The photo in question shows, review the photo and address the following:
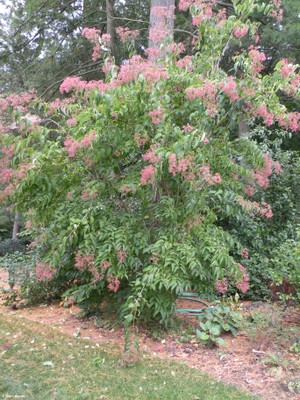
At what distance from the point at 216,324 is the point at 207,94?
7.54ft

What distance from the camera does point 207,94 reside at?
11.4 ft

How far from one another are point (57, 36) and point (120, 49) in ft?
5.40

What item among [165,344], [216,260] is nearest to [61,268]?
[165,344]

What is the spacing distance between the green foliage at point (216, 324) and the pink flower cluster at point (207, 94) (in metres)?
2.06

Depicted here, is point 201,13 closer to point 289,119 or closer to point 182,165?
point 289,119

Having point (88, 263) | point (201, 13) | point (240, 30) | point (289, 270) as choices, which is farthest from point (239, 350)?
point (201, 13)

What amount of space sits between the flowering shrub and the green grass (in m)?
0.47

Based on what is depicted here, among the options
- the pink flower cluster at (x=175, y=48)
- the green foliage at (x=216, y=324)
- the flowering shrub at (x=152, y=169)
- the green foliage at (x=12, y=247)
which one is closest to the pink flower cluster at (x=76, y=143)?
the flowering shrub at (x=152, y=169)

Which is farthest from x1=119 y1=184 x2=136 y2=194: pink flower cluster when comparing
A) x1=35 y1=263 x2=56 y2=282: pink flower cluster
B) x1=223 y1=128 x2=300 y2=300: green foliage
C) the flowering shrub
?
x1=223 y1=128 x2=300 y2=300: green foliage

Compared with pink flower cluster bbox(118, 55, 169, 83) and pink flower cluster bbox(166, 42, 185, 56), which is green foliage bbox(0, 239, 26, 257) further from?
pink flower cluster bbox(118, 55, 169, 83)

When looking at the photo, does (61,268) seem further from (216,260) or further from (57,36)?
(57,36)

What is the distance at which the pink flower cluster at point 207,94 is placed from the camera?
3.43 metres

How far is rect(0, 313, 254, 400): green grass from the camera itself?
2.92 metres

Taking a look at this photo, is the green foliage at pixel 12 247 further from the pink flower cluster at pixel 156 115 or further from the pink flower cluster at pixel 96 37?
the pink flower cluster at pixel 156 115
